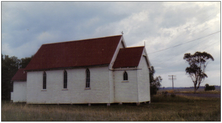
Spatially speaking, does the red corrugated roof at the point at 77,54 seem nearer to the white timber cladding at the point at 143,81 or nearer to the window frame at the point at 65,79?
the window frame at the point at 65,79

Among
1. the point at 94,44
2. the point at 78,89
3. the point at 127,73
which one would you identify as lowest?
the point at 78,89

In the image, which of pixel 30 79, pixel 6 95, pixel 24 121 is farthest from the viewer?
pixel 6 95

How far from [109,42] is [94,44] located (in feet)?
8.16

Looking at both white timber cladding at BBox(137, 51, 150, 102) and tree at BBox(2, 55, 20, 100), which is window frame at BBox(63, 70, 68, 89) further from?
tree at BBox(2, 55, 20, 100)

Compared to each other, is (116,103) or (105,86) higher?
(105,86)

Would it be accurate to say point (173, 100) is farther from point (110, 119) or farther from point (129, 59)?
point (110, 119)

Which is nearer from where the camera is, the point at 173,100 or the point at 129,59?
the point at 129,59

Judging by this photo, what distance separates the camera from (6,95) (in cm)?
5491

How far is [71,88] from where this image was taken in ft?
106

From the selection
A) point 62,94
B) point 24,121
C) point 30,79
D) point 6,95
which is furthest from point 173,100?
point 6,95

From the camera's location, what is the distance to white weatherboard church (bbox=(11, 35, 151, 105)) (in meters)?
30.3

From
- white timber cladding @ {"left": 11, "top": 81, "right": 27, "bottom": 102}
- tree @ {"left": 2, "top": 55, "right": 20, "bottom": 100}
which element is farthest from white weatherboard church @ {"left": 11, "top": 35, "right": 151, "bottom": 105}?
tree @ {"left": 2, "top": 55, "right": 20, "bottom": 100}

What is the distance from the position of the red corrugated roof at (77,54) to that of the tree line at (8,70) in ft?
65.2

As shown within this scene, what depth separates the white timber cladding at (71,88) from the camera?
30453mm
